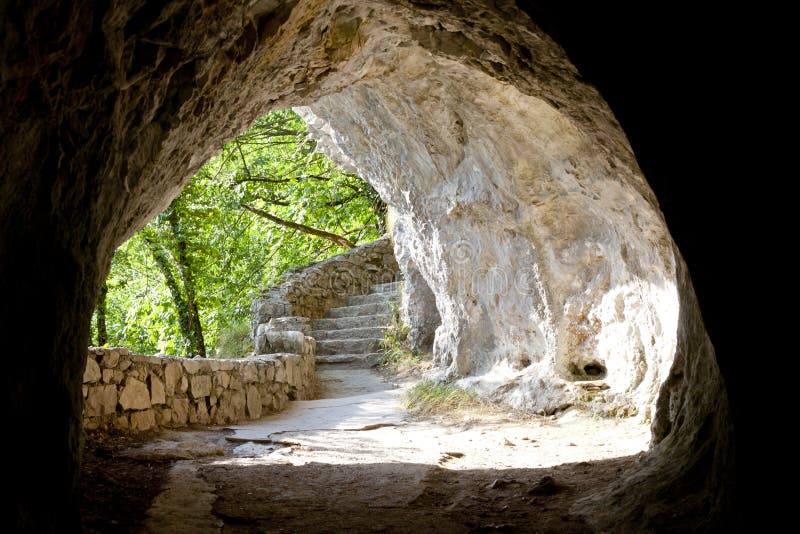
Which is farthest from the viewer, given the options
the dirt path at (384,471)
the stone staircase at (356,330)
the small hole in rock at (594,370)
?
the stone staircase at (356,330)

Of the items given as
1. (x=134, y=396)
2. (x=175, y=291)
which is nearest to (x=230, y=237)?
(x=175, y=291)

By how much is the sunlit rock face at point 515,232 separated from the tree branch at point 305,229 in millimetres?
5353

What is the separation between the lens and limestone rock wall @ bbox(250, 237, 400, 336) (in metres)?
12.0

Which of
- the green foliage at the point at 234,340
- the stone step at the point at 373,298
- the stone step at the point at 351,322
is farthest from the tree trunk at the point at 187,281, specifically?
the stone step at the point at 373,298

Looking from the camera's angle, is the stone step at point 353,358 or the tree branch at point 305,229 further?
the tree branch at point 305,229

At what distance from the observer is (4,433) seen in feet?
6.00

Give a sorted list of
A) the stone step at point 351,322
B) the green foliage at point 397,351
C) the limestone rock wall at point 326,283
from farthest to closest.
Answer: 1. the limestone rock wall at point 326,283
2. the stone step at point 351,322
3. the green foliage at point 397,351

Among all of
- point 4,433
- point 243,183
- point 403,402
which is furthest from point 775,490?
point 243,183

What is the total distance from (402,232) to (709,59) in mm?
8305

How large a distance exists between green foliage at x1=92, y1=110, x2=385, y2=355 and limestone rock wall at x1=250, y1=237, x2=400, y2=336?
0.37 metres

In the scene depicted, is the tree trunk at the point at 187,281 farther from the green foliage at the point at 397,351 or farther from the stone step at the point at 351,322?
the green foliage at the point at 397,351

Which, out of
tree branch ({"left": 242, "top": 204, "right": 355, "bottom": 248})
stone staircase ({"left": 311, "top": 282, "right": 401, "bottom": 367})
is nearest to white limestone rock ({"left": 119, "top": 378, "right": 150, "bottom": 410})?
stone staircase ({"left": 311, "top": 282, "right": 401, "bottom": 367})

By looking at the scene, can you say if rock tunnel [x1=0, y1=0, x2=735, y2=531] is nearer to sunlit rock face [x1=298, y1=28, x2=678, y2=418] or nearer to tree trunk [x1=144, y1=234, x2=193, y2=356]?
sunlit rock face [x1=298, y1=28, x2=678, y2=418]

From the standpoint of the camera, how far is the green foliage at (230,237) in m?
9.91
